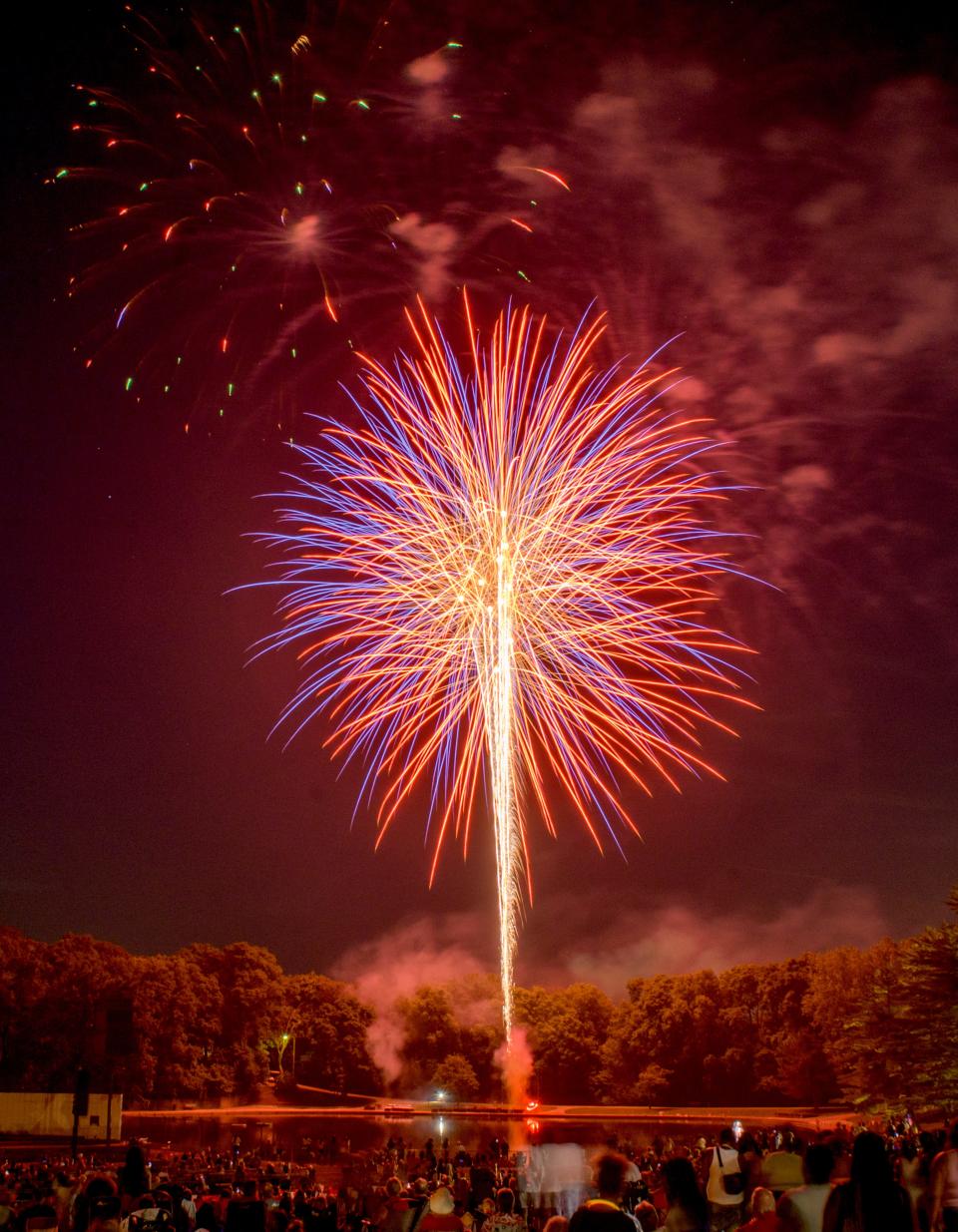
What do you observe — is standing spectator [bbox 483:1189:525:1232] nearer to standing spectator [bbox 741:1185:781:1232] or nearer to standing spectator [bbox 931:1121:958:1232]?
standing spectator [bbox 741:1185:781:1232]

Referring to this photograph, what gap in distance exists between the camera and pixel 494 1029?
7862 centimetres

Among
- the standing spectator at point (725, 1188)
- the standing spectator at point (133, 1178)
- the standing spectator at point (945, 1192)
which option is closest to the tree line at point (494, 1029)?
the standing spectator at point (725, 1188)

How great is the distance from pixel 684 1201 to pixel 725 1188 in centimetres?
379

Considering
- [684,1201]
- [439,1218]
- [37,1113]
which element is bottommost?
[37,1113]

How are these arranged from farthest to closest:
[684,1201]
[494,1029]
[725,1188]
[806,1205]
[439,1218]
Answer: [494,1029], [725,1188], [439,1218], [684,1201], [806,1205]

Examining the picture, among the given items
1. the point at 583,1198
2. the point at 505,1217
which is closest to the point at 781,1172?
the point at 583,1198

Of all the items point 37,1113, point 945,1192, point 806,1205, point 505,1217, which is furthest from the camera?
point 37,1113

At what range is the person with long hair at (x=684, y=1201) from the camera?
605 centimetres

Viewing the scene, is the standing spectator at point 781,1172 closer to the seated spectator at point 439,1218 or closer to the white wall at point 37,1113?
the seated spectator at point 439,1218

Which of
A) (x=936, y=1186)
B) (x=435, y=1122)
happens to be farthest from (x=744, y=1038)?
(x=936, y=1186)

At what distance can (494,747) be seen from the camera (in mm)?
26922

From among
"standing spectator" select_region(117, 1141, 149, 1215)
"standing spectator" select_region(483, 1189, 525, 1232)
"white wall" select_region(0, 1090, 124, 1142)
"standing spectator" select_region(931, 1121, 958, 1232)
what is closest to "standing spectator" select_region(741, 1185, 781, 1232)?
"standing spectator" select_region(931, 1121, 958, 1232)

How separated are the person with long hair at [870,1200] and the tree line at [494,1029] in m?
36.3

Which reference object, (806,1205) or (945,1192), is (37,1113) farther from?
(806,1205)
